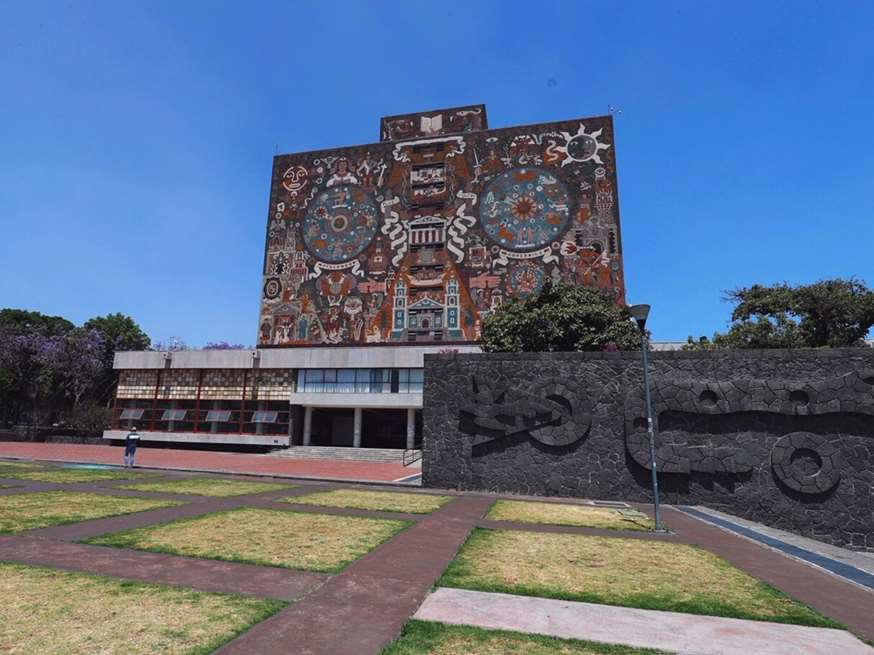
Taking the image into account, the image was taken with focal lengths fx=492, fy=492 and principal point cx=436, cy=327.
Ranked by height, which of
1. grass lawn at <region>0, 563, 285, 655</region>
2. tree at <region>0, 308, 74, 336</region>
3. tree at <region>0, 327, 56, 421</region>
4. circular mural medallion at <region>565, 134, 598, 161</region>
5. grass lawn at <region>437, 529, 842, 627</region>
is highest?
circular mural medallion at <region>565, 134, 598, 161</region>

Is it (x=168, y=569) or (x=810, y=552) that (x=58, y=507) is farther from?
(x=810, y=552)

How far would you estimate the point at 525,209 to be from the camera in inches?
1677

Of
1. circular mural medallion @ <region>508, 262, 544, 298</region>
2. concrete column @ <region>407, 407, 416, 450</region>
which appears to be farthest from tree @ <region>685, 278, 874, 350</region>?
concrete column @ <region>407, 407, 416, 450</region>

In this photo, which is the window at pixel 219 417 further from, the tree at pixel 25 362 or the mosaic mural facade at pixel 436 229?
the tree at pixel 25 362

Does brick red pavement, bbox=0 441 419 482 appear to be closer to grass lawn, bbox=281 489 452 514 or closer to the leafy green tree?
grass lawn, bbox=281 489 452 514

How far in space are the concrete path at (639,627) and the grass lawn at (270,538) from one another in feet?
7.13

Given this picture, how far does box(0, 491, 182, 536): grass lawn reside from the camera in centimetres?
891

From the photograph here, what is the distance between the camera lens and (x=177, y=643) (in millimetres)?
4125

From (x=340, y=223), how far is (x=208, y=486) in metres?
34.8

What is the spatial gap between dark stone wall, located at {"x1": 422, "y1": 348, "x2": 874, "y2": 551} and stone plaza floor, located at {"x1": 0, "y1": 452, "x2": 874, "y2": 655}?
2968 millimetres

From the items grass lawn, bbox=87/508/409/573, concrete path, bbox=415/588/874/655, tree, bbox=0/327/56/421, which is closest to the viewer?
concrete path, bbox=415/588/874/655

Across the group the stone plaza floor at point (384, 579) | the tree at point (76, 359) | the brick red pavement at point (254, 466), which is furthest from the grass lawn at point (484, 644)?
the tree at point (76, 359)

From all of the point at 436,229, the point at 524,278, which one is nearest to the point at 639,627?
the point at 524,278

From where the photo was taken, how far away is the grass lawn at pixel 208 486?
45.6ft
